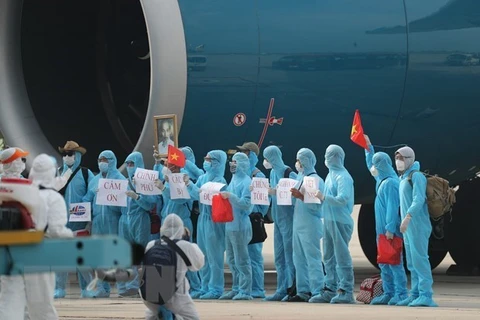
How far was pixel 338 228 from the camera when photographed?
14.6m

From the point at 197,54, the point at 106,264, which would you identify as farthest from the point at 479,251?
the point at 106,264

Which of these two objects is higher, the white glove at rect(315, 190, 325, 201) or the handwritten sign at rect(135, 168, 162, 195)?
the handwritten sign at rect(135, 168, 162, 195)

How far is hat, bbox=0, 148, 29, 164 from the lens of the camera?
12.7 meters

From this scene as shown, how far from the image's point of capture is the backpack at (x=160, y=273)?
11.1 m

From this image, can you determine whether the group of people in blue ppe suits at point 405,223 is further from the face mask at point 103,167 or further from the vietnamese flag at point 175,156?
the face mask at point 103,167

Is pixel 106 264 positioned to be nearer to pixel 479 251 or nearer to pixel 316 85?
pixel 316 85

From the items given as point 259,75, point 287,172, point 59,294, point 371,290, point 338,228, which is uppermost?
point 259,75

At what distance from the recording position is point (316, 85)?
1559 cm

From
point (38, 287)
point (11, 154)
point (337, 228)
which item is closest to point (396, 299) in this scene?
point (337, 228)

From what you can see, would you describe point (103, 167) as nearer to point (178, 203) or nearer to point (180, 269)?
point (178, 203)

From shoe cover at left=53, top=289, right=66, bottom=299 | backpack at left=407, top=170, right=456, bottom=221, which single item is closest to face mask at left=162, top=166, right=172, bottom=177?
shoe cover at left=53, top=289, right=66, bottom=299

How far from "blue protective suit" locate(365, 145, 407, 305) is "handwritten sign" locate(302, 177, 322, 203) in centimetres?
62

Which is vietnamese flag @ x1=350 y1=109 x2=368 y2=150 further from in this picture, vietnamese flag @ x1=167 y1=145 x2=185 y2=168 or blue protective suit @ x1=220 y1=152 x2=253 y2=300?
vietnamese flag @ x1=167 y1=145 x2=185 y2=168

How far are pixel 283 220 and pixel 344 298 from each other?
1.18 m
